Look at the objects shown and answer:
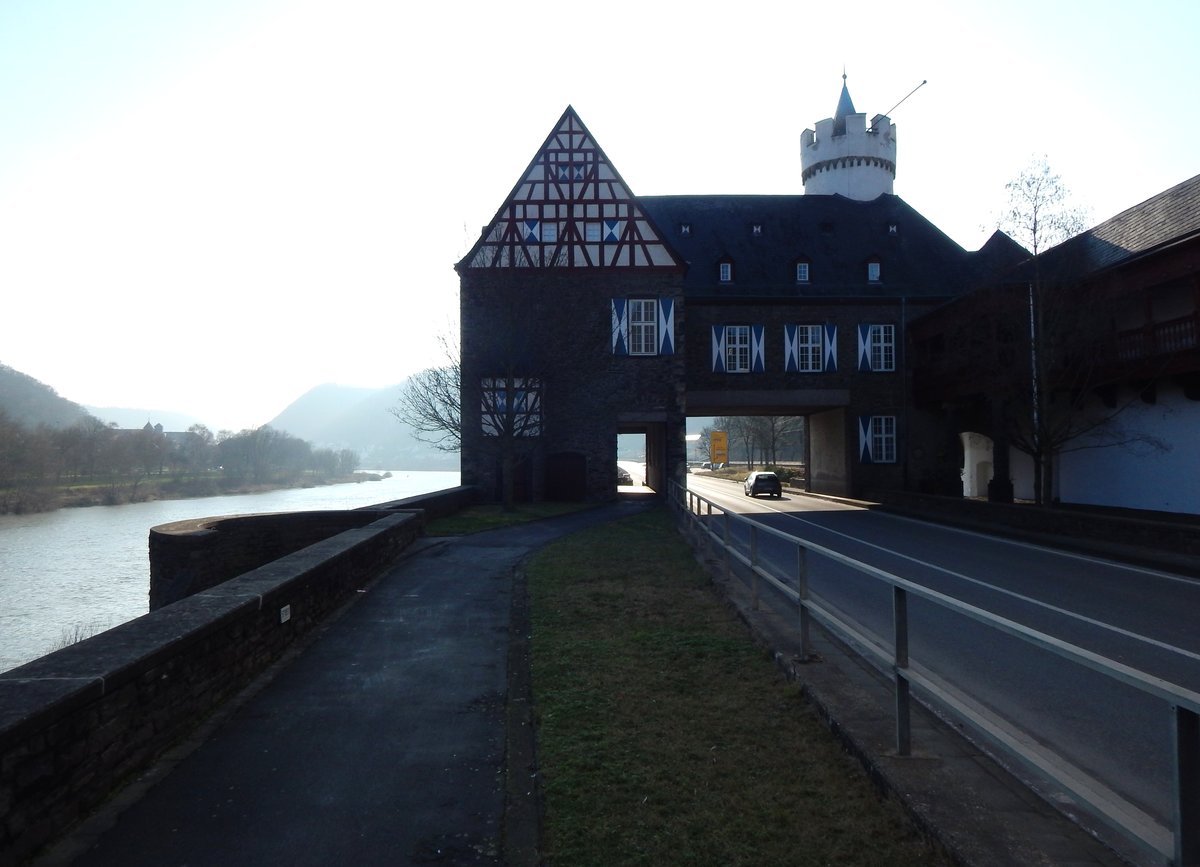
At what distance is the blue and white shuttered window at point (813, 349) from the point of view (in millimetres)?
32375

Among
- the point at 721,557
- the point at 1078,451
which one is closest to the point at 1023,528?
the point at 1078,451

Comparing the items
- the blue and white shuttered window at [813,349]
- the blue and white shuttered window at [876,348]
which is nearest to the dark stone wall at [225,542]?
the blue and white shuttered window at [813,349]

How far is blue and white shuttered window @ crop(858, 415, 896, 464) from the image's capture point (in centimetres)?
3228

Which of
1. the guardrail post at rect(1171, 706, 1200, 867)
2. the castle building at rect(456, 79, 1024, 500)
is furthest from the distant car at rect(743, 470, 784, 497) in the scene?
the guardrail post at rect(1171, 706, 1200, 867)

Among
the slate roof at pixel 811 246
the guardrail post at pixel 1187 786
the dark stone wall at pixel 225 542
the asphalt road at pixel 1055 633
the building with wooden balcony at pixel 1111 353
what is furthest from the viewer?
the slate roof at pixel 811 246

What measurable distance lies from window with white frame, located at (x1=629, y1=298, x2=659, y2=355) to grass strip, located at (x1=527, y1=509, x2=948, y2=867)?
75.2 feet

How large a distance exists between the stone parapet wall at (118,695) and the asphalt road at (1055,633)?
4514mm

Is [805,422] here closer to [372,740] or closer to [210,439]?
[372,740]

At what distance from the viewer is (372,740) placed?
5078 millimetres

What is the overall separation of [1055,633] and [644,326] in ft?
77.4

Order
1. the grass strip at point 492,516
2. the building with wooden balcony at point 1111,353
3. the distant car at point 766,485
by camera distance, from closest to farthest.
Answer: the grass strip at point 492,516 < the building with wooden balcony at point 1111,353 < the distant car at point 766,485

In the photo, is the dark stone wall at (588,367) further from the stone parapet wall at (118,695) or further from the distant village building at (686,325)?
the stone parapet wall at (118,695)

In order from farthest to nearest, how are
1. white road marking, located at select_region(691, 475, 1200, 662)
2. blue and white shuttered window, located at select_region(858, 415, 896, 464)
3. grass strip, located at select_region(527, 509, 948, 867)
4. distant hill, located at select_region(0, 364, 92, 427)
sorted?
distant hill, located at select_region(0, 364, 92, 427), blue and white shuttered window, located at select_region(858, 415, 896, 464), white road marking, located at select_region(691, 475, 1200, 662), grass strip, located at select_region(527, 509, 948, 867)

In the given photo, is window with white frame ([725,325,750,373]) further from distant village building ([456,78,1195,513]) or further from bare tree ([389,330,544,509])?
bare tree ([389,330,544,509])
